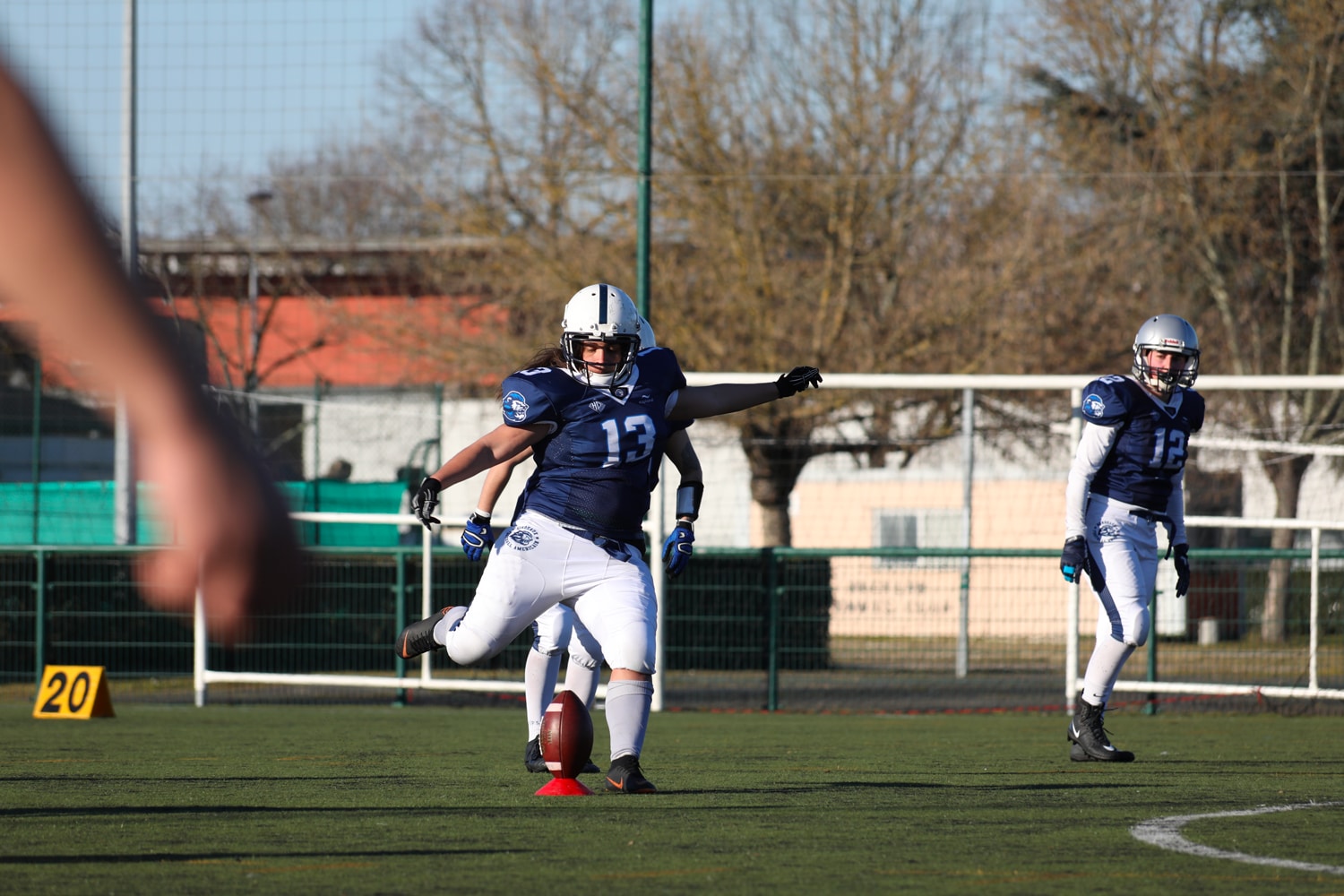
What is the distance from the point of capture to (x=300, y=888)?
425 cm

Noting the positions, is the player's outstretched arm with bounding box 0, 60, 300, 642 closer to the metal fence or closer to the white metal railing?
the white metal railing

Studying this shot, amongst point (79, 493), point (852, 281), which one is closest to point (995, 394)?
point (852, 281)

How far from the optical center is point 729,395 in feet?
23.7

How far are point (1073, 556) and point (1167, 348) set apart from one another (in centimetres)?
115

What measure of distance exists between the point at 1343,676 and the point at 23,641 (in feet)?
33.7

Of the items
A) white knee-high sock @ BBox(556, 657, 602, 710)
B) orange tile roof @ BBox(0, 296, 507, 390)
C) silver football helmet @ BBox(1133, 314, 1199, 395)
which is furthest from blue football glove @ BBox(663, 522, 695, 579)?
orange tile roof @ BBox(0, 296, 507, 390)

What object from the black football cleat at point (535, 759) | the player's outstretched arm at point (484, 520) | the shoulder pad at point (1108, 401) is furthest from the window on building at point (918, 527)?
the black football cleat at point (535, 759)

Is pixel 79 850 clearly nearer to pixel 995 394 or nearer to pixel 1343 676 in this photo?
pixel 1343 676

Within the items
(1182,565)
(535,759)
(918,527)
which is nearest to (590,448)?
(535,759)

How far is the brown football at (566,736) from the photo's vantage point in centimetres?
637

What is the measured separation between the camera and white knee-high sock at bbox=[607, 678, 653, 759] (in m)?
6.51

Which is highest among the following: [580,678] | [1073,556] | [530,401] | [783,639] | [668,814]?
[530,401]

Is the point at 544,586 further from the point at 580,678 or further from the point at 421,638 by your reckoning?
the point at 580,678

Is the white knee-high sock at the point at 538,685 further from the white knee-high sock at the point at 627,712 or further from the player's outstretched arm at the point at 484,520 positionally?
the white knee-high sock at the point at 627,712
